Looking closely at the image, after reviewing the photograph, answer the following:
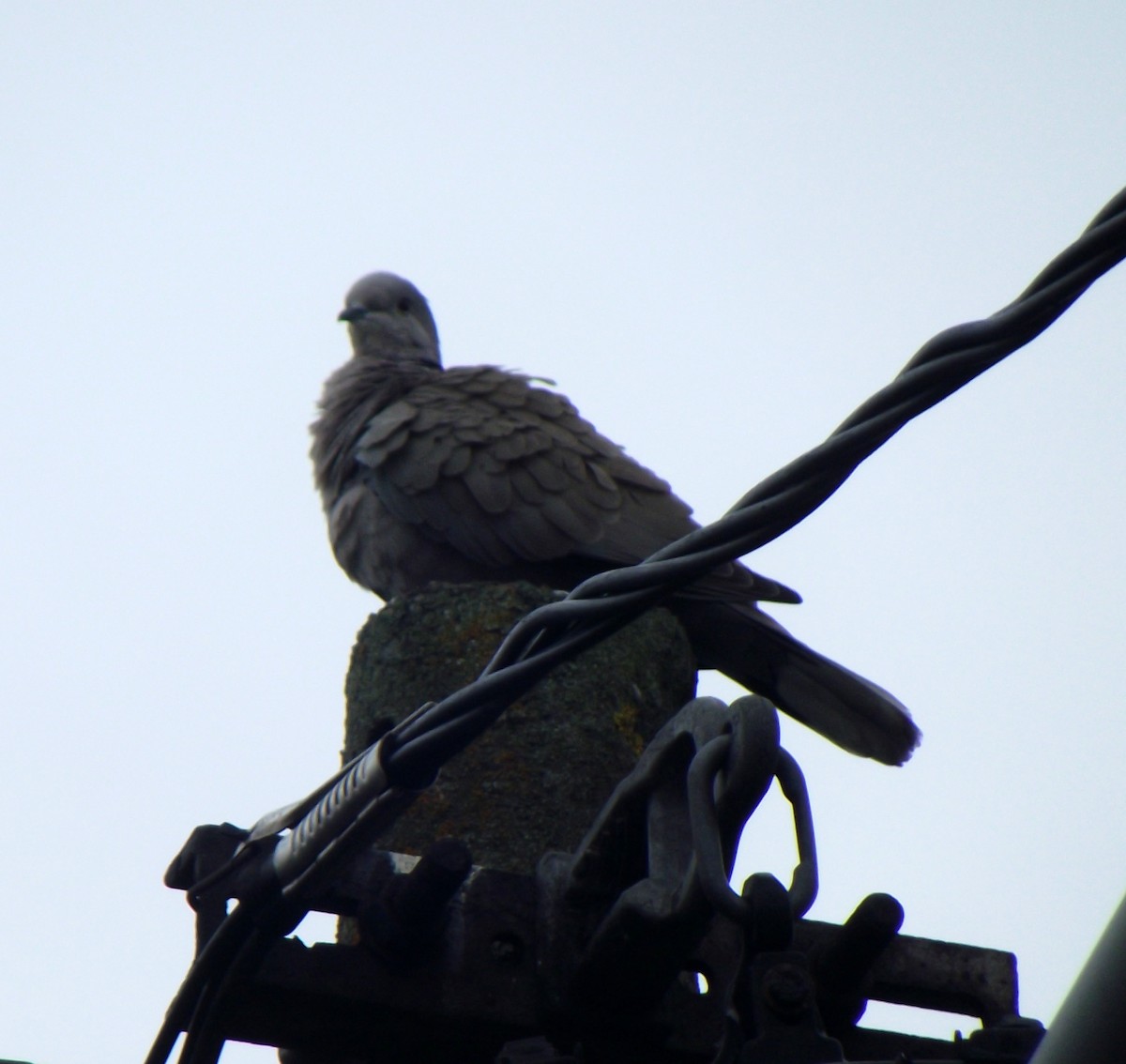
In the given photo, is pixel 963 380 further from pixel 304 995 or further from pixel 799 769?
pixel 304 995

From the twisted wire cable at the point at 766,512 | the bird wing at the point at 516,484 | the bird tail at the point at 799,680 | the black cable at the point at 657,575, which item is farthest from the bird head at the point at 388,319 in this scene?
the twisted wire cable at the point at 766,512

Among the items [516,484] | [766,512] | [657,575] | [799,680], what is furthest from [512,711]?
[516,484]

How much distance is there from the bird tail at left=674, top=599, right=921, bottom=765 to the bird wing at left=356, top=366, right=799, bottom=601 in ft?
0.54

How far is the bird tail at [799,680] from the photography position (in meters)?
5.01

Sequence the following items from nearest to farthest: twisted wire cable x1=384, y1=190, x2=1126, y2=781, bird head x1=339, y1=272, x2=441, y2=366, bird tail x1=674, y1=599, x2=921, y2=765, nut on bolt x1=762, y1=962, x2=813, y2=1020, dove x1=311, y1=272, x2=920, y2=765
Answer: twisted wire cable x1=384, y1=190, x2=1126, y2=781
nut on bolt x1=762, y1=962, x2=813, y2=1020
bird tail x1=674, y1=599, x2=921, y2=765
dove x1=311, y1=272, x2=920, y2=765
bird head x1=339, y1=272, x2=441, y2=366

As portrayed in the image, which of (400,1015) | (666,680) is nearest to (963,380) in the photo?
(400,1015)

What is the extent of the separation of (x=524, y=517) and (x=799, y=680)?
3.47ft

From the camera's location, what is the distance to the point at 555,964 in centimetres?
227

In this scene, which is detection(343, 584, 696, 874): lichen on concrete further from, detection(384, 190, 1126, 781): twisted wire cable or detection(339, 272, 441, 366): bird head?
detection(339, 272, 441, 366): bird head

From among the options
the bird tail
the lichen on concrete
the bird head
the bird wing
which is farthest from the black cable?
the bird head

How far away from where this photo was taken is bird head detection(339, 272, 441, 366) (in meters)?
7.77

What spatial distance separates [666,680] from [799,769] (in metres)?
1.57

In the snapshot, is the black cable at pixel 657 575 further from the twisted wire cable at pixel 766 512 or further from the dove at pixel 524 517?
the dove at pixel 524 517

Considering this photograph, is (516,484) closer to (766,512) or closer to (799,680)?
(799,680)
